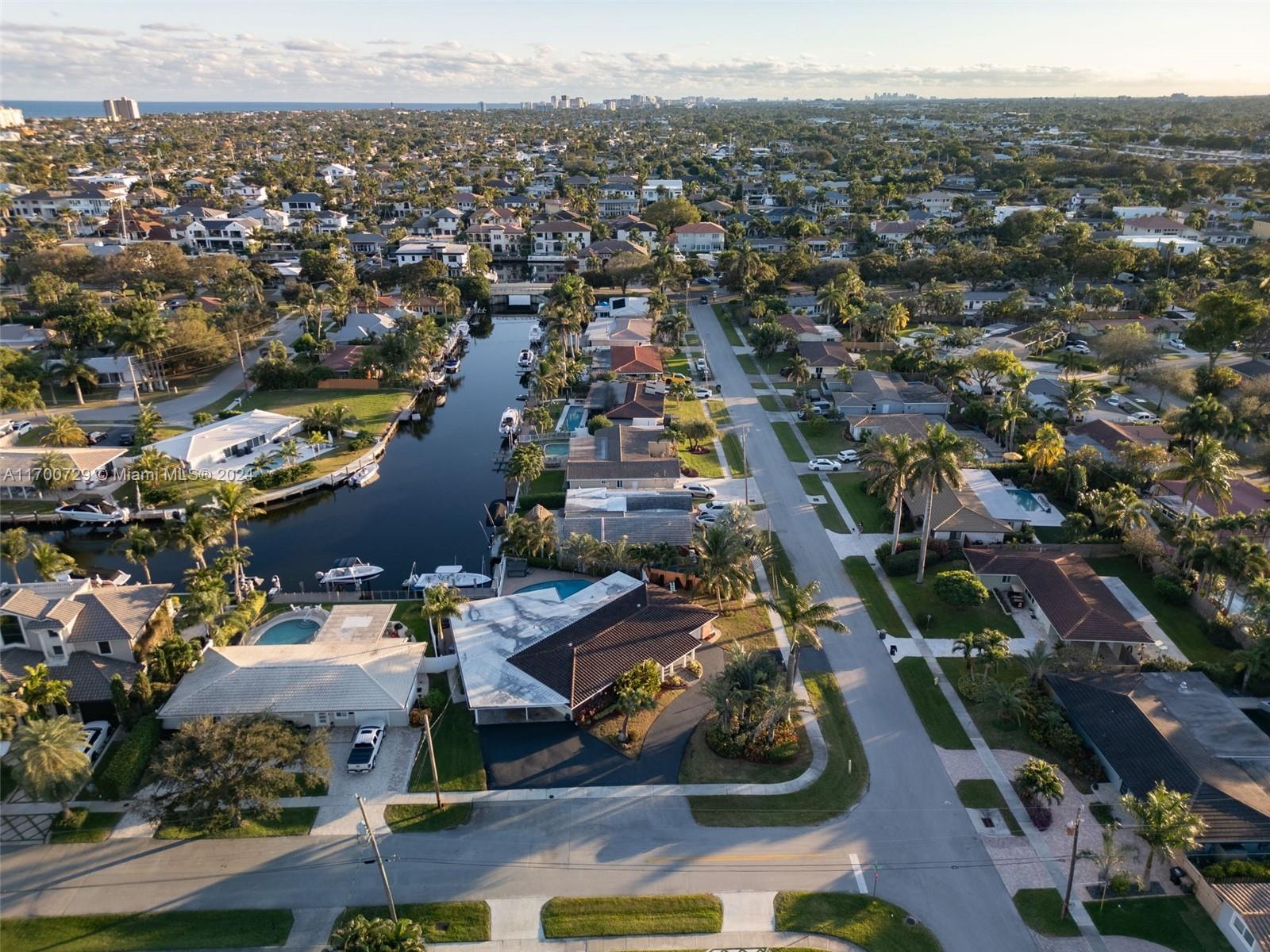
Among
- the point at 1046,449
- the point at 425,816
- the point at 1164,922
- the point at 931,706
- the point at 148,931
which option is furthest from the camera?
the point at 1046,449

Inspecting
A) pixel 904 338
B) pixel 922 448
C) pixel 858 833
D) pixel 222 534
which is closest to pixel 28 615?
pixel 222 534

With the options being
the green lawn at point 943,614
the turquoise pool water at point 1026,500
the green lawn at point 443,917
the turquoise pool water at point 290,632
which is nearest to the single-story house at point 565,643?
the turquoise pool water at point 290,632

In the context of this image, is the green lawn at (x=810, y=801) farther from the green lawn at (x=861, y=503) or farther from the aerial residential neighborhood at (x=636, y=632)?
the green lawn at (x=861, y=503)

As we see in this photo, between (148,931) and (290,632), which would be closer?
(148,931)

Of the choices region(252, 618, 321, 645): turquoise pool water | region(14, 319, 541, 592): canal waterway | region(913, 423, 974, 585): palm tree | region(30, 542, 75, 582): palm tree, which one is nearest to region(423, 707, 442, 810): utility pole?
region(252, 618, 321, 645): turquoise pool water

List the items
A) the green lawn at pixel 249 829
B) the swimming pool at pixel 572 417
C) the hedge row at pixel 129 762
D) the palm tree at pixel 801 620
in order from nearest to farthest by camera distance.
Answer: the green lawn at pixel 249 829 → the hedge row at pixel 129 762 → the palm tree at pixel 801 620 → the swimming pool at pixel 572 417

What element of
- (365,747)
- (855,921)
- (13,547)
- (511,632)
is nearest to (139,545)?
(13,547)

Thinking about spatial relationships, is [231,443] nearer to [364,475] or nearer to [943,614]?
[364,475]
